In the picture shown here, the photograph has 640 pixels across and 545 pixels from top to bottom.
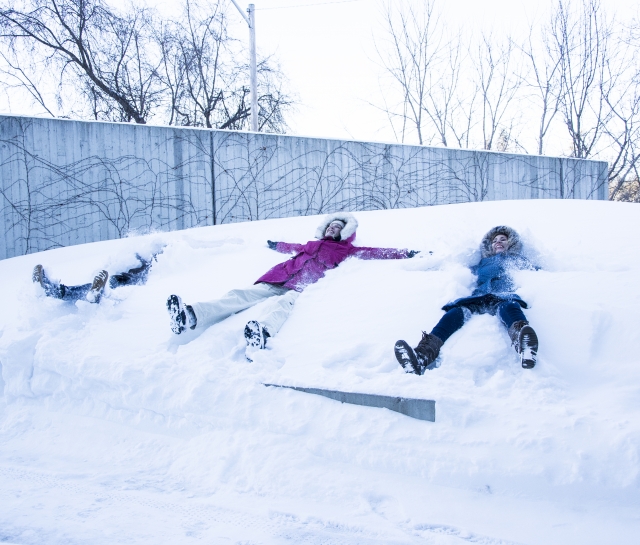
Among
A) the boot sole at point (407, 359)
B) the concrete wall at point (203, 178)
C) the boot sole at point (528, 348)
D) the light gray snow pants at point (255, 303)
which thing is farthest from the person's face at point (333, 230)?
the concrete wall at point (203, 178)

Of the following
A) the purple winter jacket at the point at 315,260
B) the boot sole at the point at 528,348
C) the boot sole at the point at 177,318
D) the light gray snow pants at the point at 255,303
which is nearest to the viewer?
the boot sole at the point at 528,348

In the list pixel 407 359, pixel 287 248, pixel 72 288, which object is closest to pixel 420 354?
pixel 407 359

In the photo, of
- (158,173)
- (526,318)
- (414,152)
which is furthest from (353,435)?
(414,152)

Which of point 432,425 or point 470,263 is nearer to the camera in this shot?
point 432,425

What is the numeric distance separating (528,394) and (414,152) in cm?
781

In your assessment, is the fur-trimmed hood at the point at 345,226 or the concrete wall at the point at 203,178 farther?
the concrete wall at the point at 203,178

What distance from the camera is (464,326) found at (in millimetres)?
2902

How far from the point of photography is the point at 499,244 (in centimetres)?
372

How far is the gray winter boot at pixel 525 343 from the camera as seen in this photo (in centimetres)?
246

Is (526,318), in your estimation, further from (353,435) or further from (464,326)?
(353,435)

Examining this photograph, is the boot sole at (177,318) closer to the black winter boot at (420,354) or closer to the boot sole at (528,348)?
→ the black winter boot at (420,354)

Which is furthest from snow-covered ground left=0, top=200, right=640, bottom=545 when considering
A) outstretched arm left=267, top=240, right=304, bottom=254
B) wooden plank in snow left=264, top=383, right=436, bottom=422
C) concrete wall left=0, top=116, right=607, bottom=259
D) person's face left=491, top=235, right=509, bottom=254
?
concrete wall left=0, top=116, right=607, bottom=259

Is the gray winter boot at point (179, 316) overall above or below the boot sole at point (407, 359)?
above

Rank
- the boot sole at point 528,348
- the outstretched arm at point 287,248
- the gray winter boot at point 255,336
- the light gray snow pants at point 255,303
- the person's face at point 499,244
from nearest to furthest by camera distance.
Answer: the boot sole at point 528,348
the gray winter boot at point 255,336
the light gray snow pants at point 255,303
the person's face at point 499,244
the outstretched arm at point 287,248
